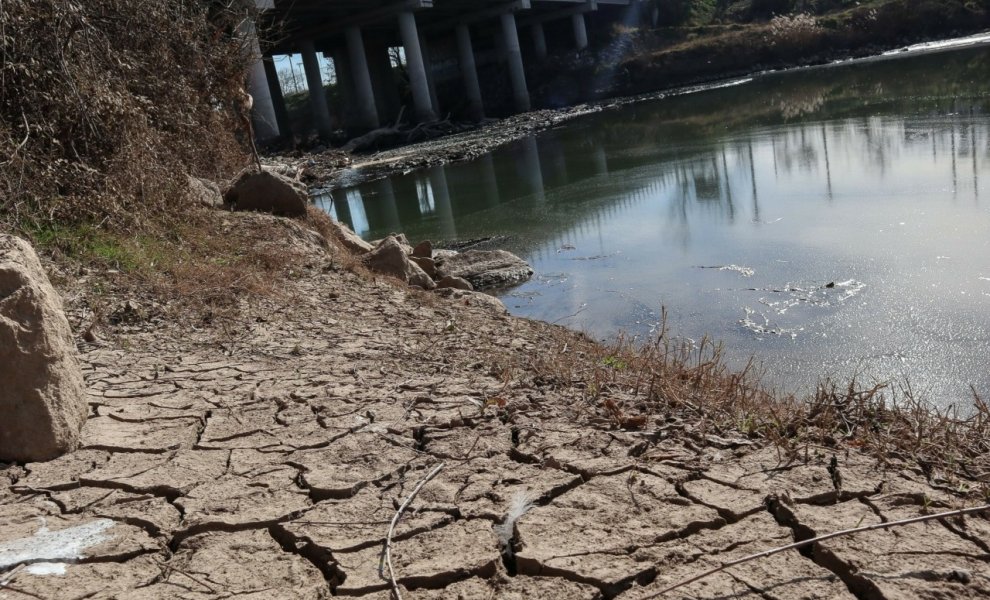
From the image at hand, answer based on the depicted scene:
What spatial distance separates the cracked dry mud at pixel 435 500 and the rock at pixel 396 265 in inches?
153

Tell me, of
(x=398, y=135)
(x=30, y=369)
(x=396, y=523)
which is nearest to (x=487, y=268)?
(x=30, y=369)

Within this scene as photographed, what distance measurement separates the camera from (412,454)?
12.5 ft

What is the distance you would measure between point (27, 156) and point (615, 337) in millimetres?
5296

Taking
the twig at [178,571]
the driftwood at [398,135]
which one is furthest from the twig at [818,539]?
the driftwood at [398,135]

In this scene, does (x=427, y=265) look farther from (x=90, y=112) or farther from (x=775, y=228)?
(x=775, y=228)

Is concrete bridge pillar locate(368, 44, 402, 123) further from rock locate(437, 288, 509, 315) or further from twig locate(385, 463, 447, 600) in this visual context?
twig locate(385, 463, 447, 600)

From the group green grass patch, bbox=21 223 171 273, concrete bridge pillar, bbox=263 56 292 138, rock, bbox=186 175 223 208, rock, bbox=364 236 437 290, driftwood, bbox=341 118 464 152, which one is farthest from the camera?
concrete bridge pillar, bbox=263 56 292 138

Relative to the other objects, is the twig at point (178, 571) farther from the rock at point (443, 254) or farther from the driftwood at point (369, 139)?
the driftwood at point (369, 139)

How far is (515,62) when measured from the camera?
45.4 m

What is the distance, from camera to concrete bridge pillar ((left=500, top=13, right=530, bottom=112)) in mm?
45438

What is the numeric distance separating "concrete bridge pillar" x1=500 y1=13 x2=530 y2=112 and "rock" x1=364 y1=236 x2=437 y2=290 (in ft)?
124

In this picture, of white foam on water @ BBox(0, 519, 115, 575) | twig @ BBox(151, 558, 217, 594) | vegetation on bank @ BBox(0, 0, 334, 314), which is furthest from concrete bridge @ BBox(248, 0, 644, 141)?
twig @ BBox(151, 558, 217, 594)

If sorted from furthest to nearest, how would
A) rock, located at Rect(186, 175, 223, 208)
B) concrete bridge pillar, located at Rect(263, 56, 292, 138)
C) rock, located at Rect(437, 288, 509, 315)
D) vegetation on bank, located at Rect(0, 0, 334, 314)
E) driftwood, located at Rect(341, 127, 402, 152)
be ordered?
1. concrete bridge pillar, located at Rect(263, 56, 292, 138)
2. driftwood, located at Rect(341, 127, 402, 152)
3. rock, located at Rect(186, 175, 223, 208)
4. rock, located at Rect(437, 288, 509, 315)
5. vegetation on bank, located at Rect(0, 0, 334, 314)

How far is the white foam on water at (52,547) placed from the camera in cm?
284
